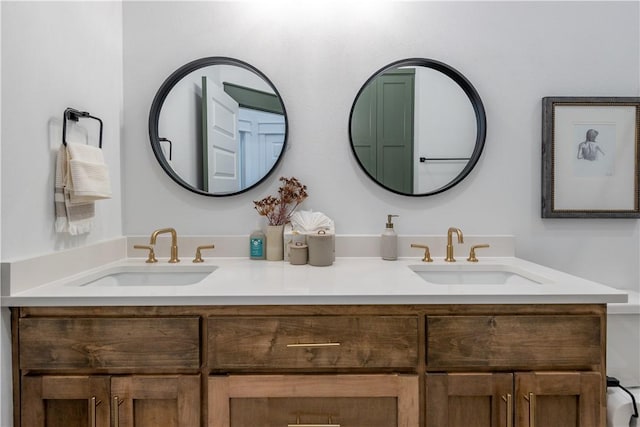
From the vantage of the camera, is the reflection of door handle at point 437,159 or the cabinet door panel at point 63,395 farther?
the reflection of door handle at point 437,159

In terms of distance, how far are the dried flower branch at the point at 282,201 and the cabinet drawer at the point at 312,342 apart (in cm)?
65

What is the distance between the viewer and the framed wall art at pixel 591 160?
1780 mm

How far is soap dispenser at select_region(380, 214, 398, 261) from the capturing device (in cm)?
173

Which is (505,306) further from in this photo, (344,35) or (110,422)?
(344,35)

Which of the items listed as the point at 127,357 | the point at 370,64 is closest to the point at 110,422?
the point at 127,357

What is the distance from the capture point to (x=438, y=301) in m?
1.18

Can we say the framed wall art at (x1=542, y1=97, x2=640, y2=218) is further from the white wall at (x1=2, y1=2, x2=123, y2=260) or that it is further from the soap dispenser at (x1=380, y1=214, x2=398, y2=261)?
the white wall at (x1=2, y1=2, x2=123, y2=260)

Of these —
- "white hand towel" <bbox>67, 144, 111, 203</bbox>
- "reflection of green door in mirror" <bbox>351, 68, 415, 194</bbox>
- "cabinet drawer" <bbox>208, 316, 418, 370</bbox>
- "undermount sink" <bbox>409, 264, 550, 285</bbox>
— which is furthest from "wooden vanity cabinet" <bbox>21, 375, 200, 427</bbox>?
"reflection of green door in mirror" <bbox>351, 68, 415, 194</bbox>

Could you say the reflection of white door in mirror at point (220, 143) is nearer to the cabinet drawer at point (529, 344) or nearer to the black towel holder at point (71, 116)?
the black towel holder at point (71, 116)

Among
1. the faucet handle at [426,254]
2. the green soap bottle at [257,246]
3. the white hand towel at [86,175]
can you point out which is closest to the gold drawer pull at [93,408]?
the white hand towel at [86,175]

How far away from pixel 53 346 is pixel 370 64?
1.56m

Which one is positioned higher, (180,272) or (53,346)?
(180,272)

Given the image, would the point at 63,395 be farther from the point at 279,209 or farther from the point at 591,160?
the point at 591,160

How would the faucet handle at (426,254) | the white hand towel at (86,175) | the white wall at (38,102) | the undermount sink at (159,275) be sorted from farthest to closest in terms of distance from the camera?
the faucet handle at (426,254) → the undermount sink at (159,275) → the white hand towel at (86,175) → the white wall at (38,102)
